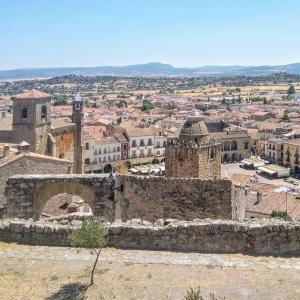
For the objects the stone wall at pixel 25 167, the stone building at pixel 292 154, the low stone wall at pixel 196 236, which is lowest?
the stone building at pixel 292 154

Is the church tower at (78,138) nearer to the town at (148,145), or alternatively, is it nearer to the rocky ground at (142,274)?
the town at (148,145)

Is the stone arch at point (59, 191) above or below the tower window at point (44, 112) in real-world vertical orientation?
below

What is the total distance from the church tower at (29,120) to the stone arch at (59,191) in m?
27.0

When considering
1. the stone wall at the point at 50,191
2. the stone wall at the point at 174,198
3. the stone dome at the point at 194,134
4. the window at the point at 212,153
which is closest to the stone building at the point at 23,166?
the stone dome at the point at 194,134

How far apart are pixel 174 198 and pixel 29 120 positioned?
29.5m

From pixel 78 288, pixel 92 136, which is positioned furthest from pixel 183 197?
pixel 92 136

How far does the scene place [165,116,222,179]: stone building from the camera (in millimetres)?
24438

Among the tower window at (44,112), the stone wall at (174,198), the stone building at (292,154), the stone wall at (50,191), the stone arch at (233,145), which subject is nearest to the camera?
the stone wall at (174,198)

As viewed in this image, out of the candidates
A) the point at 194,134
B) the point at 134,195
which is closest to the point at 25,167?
the point at 194,134

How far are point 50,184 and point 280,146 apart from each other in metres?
65.9

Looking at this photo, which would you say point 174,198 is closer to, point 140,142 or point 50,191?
point 50,191

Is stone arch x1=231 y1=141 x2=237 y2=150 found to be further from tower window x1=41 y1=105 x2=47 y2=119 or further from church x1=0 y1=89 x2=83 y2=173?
tower window x1=41 y1=105 x2=47 y2=119

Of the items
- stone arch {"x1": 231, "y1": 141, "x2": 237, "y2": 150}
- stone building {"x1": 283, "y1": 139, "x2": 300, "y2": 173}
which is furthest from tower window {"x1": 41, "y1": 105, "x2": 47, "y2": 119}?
stone arch {"x1": 231, "y1": 141, "x2": 237, "y2": 150}

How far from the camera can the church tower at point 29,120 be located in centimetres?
4222
